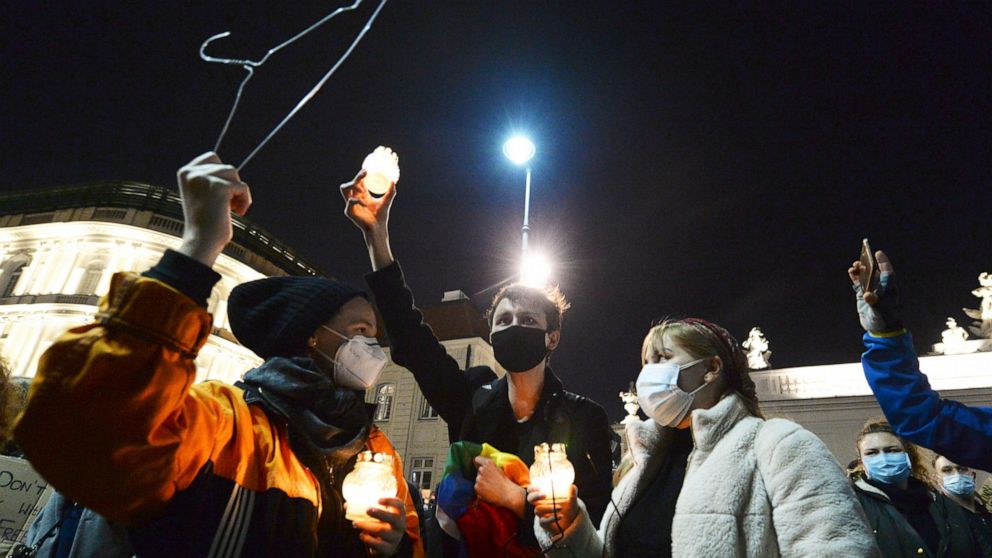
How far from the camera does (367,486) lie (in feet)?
6.18

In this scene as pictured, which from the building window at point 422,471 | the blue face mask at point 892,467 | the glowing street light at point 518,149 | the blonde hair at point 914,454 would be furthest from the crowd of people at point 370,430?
the building window at point 422,471

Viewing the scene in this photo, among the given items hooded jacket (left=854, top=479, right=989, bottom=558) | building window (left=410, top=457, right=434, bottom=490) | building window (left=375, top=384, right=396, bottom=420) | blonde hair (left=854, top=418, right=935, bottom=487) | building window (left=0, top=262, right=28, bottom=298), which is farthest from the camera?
building window (left=375, top=384, right=396, bottom=420)

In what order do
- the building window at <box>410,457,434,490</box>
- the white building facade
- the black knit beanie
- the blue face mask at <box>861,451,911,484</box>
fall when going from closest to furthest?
the black knit beanie < the blue face mask at <box>861,451,911,484</box> < the building window at <box>410,457,434,490</box> < the white building facade

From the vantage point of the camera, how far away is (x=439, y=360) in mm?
3373

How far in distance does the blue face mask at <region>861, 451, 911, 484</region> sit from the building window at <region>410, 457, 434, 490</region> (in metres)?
26.8

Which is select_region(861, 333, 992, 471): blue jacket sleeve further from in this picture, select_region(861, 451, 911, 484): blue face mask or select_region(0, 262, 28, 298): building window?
select_region(0, 262, 28, 298): building window

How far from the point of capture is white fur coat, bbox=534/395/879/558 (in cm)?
178

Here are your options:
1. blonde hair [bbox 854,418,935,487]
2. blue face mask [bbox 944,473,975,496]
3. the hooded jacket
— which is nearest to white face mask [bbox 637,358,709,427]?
the hooded jacket

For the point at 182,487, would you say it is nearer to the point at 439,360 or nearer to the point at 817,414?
the point at 439,360

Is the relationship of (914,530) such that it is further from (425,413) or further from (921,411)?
(425,413)

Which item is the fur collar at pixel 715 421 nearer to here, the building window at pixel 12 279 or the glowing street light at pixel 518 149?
the glowing street light at pixel 518 149

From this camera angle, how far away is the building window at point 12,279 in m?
31.7

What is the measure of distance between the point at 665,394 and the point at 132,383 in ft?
7.58

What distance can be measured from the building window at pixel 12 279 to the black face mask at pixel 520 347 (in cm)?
4121
